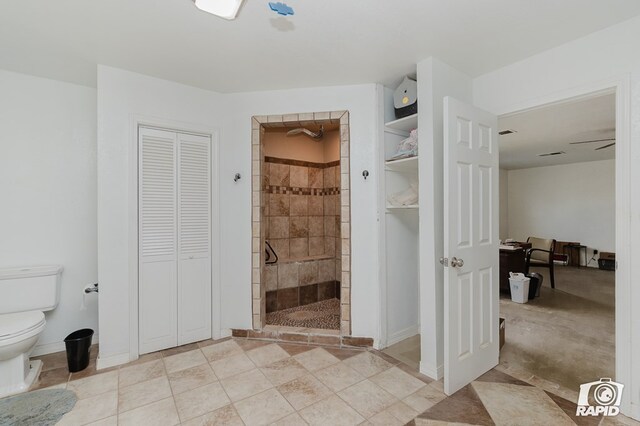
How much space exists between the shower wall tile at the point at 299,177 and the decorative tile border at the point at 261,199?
142cm

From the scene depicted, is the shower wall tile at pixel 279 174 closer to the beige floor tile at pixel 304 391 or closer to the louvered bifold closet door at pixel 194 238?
the louvered bifold closet door at pixel 194 238

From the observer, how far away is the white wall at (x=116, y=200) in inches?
93.6

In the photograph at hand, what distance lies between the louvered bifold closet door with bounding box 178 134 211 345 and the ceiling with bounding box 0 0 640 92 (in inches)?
27.2

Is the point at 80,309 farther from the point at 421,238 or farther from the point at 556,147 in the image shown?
the point at 556,147

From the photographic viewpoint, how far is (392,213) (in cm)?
274

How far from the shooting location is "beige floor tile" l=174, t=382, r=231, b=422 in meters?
1.82

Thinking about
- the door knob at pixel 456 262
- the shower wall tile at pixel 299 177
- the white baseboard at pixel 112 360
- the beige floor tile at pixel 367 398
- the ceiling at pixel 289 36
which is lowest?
the beige floor tile at pixel 367 398

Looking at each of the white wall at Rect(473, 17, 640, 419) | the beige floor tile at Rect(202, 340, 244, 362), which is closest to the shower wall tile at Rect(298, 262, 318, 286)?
the beige floor tile at Rect(202, 340, 244, 362)

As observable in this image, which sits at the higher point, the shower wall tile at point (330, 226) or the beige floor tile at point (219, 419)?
the shower wall tile at point (330, 226)

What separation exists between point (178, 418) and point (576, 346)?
3.31 m

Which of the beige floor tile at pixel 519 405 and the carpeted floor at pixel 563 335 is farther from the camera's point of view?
the carpeted floor at pixel 563 335

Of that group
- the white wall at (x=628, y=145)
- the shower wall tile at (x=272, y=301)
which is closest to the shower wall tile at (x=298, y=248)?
the shower wall tile at (x=272, y=301)

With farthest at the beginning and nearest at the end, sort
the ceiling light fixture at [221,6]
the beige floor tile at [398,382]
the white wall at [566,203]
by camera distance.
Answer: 1. the white wall at [566,203]
2. the beige floor tile at [398,382]
3. the ceiling light fixture at [221,6]

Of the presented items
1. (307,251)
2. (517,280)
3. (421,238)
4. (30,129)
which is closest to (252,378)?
(421,238)
